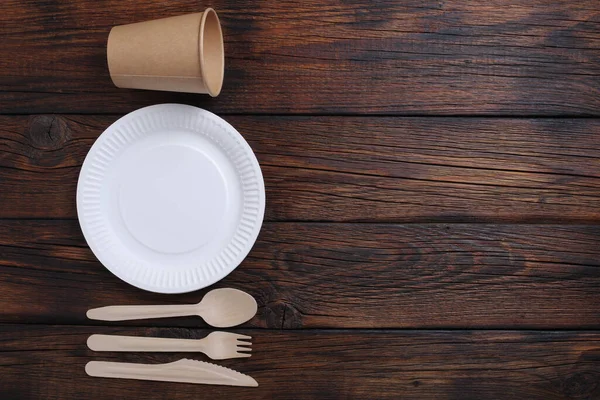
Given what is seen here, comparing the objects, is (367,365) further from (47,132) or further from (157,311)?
(47,132)

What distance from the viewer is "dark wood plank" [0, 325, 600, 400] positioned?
3.07 ft

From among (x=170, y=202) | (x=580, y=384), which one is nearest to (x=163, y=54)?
(x=170, y=202)

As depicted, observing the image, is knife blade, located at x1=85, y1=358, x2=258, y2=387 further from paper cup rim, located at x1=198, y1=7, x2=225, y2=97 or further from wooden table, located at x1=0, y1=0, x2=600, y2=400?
paper cup rim, located at x1=198, y1=7, x2=225, y2=97

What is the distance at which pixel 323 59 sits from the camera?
92cm

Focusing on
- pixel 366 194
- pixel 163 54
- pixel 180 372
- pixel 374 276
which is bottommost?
pixel 180 372

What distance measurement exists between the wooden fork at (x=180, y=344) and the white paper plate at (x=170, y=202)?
9 cm

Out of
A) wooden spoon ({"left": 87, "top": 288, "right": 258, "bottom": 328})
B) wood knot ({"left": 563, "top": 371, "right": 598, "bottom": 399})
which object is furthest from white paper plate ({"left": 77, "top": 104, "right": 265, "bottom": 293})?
wood knot ({"left": 563, "top": 371, "right": 598, "bottom": 399})

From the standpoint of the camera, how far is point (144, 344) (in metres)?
0.91

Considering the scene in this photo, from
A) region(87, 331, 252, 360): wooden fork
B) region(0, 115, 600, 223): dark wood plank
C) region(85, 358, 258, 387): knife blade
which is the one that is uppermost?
region(0, 115, 600, 223): dark wood plank

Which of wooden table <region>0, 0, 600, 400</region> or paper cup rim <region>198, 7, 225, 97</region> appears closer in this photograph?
paper cup rim <region>198, 7, 225, 97</region>

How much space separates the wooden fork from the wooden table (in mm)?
20

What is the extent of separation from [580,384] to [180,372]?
0.64 meters

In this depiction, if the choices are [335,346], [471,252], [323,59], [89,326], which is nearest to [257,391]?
[335,346]

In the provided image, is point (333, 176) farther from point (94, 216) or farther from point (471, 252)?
point (94, 216)
